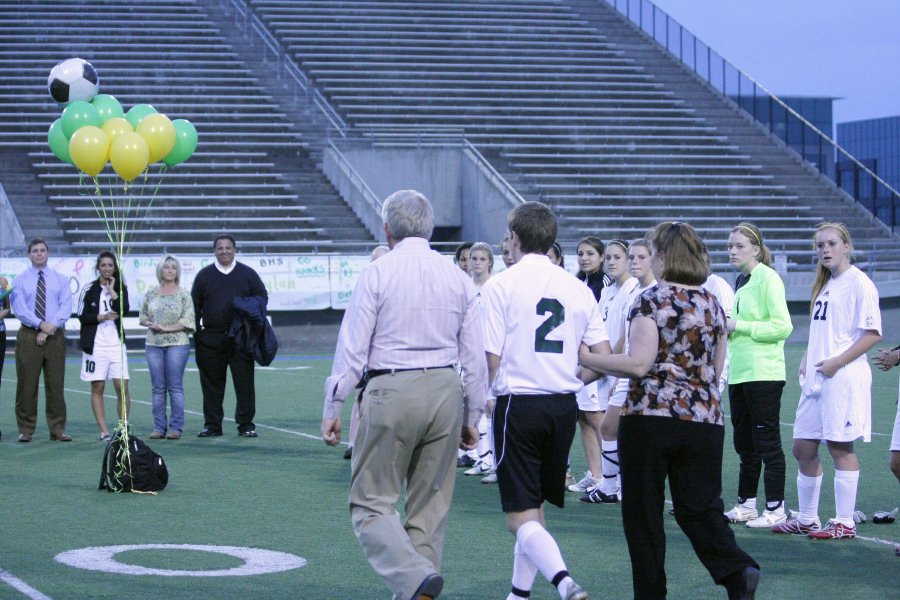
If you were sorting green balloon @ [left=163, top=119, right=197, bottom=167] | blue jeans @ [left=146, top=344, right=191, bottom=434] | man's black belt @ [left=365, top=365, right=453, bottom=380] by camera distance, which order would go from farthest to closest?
blue jeans @ [left=146, top=344, right=191, bottom=434], green balloon @ [left=163, top=119, right=197, bottom=167], man's black belt @ [left=365, top=365, right=453, bottom=380]

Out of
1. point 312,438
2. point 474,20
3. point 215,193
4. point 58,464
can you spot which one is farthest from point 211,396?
point 474,20

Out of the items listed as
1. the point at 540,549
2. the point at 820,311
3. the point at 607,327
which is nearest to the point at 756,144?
the point at 607,327

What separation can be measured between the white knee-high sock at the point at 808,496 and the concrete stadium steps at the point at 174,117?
19.0m

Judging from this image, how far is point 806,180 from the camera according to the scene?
33.3m

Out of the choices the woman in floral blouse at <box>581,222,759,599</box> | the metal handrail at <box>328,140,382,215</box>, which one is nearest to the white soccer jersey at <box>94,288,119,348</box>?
the woman in floral blouse at <box>581,222,759,599</box>

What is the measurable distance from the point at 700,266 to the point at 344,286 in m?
20.5

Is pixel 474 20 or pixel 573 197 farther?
pixel 474 20

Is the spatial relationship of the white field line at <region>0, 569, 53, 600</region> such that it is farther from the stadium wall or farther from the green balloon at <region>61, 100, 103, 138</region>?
the stadium wall

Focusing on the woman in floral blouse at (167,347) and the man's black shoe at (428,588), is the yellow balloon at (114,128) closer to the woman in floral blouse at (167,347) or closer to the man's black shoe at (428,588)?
the woman in floral blouse at (167,347)

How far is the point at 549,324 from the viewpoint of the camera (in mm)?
5641

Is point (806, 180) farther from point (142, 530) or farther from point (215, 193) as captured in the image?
point (142, 530)

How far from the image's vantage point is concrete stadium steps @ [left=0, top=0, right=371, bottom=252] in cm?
2789

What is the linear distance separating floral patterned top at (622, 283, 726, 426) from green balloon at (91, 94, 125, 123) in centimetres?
667

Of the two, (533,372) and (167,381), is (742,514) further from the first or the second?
(167,381)
